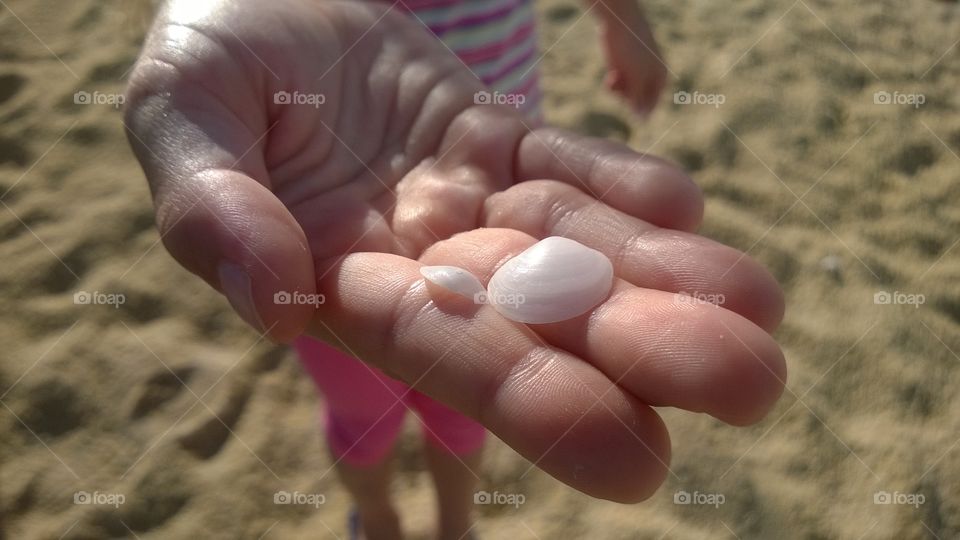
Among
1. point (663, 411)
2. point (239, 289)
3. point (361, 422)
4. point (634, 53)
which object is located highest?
point (239, 289)

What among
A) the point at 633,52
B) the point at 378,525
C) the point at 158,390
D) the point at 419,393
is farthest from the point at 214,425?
the point at 633,52

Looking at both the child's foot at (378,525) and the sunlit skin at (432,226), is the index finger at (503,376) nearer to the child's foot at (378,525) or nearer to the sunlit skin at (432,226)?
the sunlit skin at (432,226)

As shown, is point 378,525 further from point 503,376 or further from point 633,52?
point 633,52

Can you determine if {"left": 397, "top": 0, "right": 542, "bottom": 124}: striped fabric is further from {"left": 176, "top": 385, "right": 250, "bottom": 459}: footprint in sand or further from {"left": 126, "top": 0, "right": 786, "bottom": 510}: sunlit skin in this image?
{"left": 176, "top": 385, "right": 250, "bottom": 459}: footprint in sand

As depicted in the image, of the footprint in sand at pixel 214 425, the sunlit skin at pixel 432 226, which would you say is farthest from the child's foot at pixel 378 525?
the sunlit skin at pixel 432 226

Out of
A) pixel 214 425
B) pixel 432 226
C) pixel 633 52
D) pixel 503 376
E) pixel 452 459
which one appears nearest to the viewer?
pixel 503 376

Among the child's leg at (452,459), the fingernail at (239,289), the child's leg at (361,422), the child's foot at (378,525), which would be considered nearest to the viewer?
the fingernail at (239,289)
